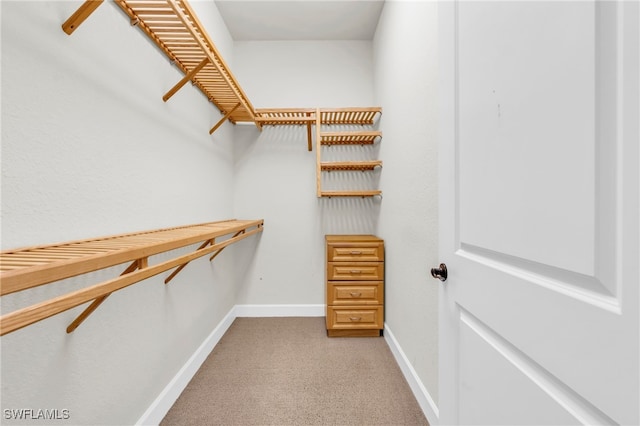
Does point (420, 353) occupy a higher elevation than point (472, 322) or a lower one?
lower

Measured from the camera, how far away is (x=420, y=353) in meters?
1.46

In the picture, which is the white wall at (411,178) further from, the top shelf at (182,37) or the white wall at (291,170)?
the top shelf at (182,37)

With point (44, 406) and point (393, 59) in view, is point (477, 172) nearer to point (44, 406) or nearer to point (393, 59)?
point (44, 406)

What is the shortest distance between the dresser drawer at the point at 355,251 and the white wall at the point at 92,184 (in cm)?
110

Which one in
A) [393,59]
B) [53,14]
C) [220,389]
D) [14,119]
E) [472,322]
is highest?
[393,59]

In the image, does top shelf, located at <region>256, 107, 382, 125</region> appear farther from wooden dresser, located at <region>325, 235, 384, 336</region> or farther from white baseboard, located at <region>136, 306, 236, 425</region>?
white baseboard, located at <region>136, 306, 236, 425</region>

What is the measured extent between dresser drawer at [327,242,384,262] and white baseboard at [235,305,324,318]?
70 cm

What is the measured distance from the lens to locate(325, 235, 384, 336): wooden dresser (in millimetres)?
2189

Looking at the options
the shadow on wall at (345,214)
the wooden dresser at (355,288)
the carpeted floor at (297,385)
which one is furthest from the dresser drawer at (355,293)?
the shadow on wall at (345,214)

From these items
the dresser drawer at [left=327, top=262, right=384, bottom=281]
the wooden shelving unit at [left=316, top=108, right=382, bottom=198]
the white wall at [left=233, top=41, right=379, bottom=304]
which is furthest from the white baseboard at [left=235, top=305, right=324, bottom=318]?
the wooden shelving unit at [left=316, top=108, right=382, bottom=198]

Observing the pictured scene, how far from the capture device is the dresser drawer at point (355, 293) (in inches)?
86.4

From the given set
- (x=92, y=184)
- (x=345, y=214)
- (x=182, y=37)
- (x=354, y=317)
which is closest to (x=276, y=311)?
(x=354, y=317)

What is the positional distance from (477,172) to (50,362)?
1322 mm

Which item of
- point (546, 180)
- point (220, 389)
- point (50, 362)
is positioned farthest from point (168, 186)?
point (546, 180)
